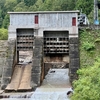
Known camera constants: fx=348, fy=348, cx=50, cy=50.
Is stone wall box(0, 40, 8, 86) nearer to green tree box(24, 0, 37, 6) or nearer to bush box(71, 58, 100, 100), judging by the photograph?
bush box(71, 58, 100, 100)

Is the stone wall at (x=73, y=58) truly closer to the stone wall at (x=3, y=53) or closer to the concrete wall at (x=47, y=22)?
the concrete wall at (x=47, y=22)

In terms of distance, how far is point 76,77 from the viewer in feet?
78.4

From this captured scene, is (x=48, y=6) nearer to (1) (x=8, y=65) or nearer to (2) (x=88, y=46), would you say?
(2) (x=88, y=46)

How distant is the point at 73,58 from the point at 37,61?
2.54 m

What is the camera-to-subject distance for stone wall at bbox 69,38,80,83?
78.8ft

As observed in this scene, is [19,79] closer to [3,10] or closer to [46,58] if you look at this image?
[46,58]

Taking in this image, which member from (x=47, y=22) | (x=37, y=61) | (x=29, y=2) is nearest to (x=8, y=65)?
(x=37, y=61)

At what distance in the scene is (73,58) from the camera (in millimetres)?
24453

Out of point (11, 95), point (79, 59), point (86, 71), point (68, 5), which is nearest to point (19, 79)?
point (11, 95)

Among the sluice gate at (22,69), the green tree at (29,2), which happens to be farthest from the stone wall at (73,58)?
the green tree at (29,2)

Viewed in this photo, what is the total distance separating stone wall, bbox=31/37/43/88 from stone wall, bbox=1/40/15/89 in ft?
5.22

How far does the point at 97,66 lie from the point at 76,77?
701 centimetres

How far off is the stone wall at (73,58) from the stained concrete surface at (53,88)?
2.60ft

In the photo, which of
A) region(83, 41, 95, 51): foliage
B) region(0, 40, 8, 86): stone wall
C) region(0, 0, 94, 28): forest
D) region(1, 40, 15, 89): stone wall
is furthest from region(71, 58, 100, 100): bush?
region(0, 0, 94, 28): forest
